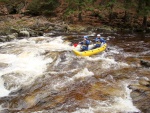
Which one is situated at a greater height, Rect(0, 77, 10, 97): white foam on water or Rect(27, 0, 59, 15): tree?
Rect(27, 0, 59, 15): tree

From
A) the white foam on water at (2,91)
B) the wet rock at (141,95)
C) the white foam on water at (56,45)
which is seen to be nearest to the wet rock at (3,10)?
the white foam on water at (56,45)

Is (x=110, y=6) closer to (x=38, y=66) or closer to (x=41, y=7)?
(x=41, y=7)

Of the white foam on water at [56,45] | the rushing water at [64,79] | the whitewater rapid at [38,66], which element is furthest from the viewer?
the white foam on water at [56,45]

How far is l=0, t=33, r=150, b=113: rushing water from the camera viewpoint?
9203mm

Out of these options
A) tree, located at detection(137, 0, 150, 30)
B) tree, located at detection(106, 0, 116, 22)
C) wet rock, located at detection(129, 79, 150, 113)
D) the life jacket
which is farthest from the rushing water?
tree, located at detection(106, 0, 116, 22)

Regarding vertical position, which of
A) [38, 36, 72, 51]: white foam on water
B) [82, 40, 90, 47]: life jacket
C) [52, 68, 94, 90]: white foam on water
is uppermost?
[82, 40, 90, 47]: life jacket

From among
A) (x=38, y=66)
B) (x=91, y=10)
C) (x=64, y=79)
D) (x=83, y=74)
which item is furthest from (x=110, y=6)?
(x=64, y=79)

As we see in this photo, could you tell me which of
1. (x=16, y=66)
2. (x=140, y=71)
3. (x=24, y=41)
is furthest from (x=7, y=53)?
(x=140, y=71)

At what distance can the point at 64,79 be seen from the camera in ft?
38.3

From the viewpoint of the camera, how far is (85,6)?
2834 cm

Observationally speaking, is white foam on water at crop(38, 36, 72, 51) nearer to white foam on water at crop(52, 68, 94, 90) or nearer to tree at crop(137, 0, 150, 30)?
white foam on water at crop(52, 68, 94, 90)

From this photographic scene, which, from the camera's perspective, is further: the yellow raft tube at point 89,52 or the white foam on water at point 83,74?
the yellow raft tube at point 89,52

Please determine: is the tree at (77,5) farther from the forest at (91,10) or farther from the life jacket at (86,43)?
the life jacket at (86,43)

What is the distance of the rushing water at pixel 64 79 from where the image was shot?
9.20 meters
